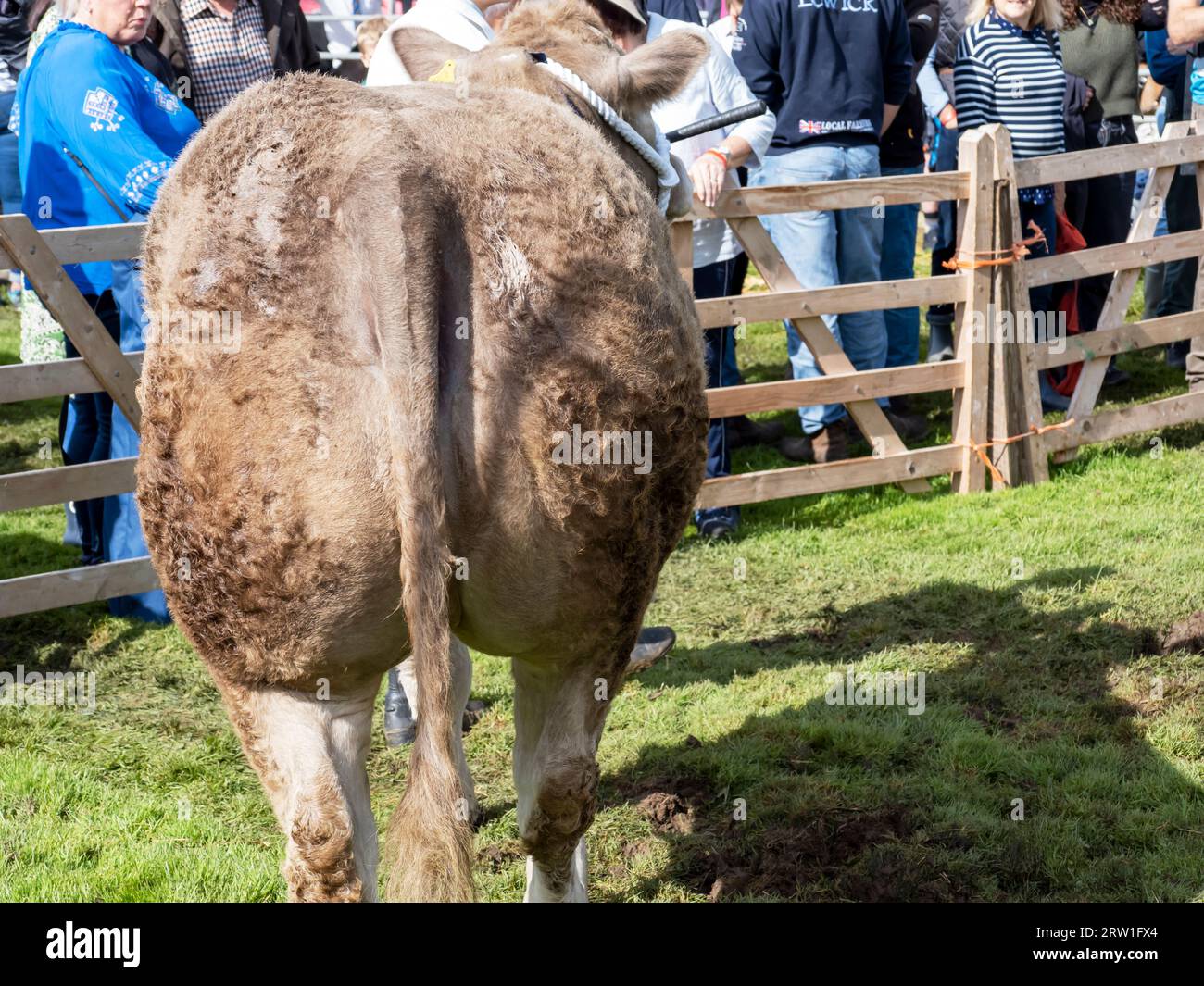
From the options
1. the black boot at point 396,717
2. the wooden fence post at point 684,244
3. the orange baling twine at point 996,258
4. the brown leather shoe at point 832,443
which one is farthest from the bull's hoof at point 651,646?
the orange baling twine at point 996,258

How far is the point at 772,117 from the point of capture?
6.54 meters

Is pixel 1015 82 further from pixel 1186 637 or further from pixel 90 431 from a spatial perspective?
pixel 90 431

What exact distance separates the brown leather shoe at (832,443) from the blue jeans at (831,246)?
0.05 m

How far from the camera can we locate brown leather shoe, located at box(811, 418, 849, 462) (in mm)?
7633

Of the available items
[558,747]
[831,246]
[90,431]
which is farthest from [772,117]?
[558,747]

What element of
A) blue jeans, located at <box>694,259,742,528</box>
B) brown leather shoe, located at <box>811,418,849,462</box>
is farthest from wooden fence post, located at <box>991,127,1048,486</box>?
blue jeans, located at <box>694,259,742,528</box>

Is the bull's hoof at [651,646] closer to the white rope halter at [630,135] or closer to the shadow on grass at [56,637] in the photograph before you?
the white rope halter at [630,135]

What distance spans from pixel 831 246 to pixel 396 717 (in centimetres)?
403

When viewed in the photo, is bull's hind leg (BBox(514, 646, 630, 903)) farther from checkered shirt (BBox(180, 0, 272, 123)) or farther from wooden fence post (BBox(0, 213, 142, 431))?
checkered shirt (BBox(180, 0, 272, 123))

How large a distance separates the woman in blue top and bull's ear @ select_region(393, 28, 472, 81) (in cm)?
171

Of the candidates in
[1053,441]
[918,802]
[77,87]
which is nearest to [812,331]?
[1053,441]

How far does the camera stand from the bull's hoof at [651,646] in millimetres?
5230

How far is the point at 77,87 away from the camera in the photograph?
16.9ft
